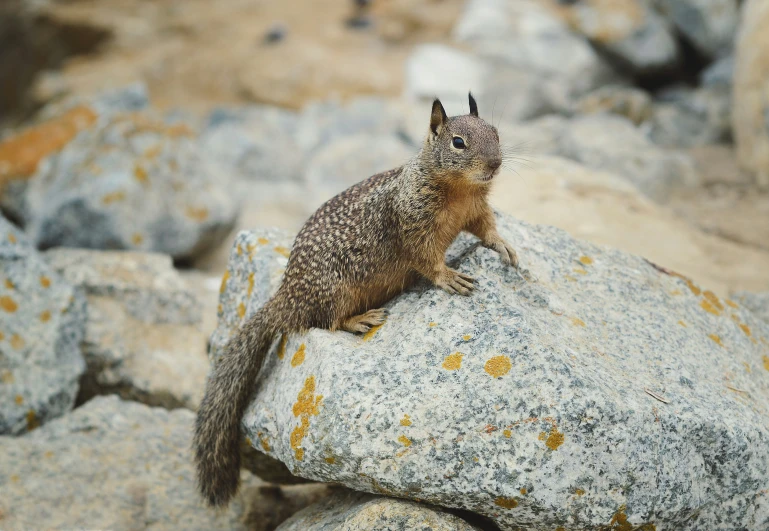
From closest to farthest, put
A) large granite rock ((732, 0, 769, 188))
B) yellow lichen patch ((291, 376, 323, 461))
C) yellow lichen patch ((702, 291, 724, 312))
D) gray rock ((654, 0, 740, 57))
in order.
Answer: yellow lichen patch ((291, 376, 323, 461)) → yellow lichen patch ((702, 291, 724, 312)) → large granite rock ((732, 0, 769, 188)) → gray rock ((654, 0, 740, 57))

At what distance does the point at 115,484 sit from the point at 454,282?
2969 millimetres

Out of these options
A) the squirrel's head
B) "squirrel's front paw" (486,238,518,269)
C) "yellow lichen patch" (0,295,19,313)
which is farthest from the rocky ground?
the squirrel's head

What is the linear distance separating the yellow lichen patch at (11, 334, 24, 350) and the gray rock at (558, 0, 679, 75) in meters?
12.4

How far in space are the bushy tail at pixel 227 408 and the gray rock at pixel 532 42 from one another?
11385mm

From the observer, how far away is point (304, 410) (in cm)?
426

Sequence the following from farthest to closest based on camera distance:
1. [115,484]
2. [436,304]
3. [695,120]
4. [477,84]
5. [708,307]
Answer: [477,84], [695,120], [115,484], [708,307], [436,304]

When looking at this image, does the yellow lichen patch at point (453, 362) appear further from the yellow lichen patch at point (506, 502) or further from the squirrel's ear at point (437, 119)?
the squirrel's ear at point (437, 119)

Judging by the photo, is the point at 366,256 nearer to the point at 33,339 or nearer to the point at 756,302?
the point at 33,339

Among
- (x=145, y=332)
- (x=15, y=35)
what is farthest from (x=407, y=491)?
(x=15, y=35)

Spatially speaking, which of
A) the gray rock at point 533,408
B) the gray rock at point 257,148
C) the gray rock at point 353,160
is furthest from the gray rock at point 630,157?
the gray rock at point 533,408

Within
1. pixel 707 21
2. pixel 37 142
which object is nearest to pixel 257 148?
pixel 37 142

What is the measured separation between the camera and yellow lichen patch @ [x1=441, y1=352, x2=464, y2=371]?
412 centimetres

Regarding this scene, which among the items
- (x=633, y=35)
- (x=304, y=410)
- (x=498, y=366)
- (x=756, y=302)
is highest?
(x=633, y=35)

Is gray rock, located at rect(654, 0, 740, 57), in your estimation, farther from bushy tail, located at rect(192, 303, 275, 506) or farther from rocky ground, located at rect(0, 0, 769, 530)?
bushy tail, located at rect(192, 303, 275, 506)
